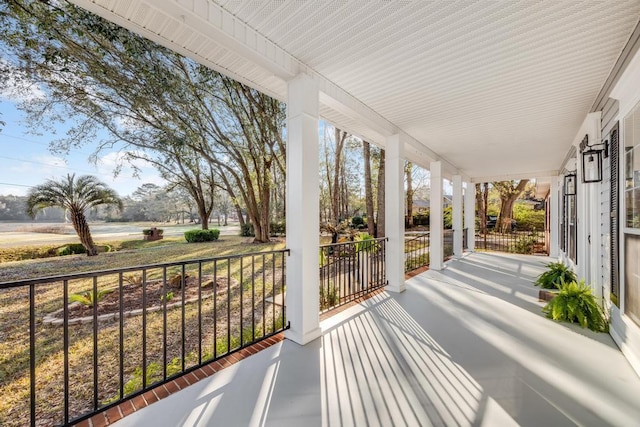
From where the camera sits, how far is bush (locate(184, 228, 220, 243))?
7.55 metres

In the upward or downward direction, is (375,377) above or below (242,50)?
below

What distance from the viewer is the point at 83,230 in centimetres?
470

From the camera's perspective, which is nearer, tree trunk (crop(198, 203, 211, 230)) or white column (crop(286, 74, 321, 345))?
white column (crop(286, 74, 321, 345))

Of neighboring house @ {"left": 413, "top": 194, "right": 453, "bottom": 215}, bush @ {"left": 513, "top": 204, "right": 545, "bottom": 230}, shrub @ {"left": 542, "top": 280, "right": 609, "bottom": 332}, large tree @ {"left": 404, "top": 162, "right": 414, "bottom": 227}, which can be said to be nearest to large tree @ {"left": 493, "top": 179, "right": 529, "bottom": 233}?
bush @ {"left": 513, "top": 204, "right": 545, "bottom": 230}

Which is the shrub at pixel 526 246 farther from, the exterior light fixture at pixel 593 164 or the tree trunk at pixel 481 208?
the exterior light fixture at pixel 593 164

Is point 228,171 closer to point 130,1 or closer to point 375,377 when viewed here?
point 130,1

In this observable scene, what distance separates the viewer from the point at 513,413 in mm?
1507

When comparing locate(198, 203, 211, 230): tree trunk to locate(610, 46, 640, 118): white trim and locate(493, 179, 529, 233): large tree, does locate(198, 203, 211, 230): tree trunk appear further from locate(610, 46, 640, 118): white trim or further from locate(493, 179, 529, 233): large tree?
locate(493, 179, 529, 233): large tree

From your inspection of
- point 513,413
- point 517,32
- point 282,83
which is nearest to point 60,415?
point 513,413

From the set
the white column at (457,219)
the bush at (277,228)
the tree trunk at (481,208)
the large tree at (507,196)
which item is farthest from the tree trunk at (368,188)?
the large tree at (507,196)

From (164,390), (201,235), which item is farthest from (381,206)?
(164,390)

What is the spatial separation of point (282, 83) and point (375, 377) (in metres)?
2.89

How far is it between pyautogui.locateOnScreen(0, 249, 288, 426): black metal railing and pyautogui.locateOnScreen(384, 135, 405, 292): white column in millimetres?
1866

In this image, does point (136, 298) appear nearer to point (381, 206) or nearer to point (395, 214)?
point (395, 214)
